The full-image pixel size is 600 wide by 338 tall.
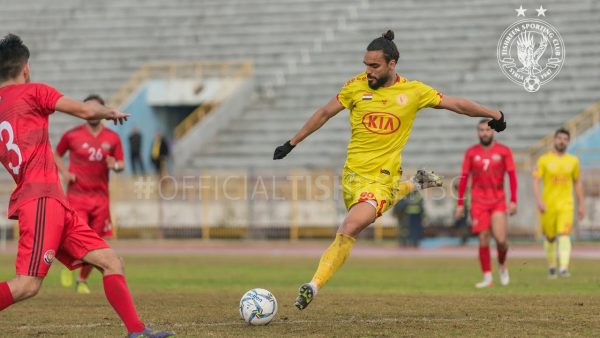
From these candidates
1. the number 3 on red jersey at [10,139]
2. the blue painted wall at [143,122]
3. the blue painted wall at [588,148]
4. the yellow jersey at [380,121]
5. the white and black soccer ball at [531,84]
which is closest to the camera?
the number 3 on red jersey at [10,139]

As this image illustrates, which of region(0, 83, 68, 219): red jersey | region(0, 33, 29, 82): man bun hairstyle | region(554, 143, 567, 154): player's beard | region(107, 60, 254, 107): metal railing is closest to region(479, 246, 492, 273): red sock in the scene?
region(554, 143, 567, 154): player's beard

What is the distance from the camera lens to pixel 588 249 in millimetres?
28156

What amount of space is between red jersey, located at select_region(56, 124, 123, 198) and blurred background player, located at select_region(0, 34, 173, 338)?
271 inches

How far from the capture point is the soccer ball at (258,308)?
10375mm

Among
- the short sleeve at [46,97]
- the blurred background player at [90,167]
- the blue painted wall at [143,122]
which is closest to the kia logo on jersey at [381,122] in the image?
the short sleeve at [46,97]

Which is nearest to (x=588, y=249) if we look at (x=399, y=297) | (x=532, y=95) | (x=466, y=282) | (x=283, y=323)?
(x=532, y=95)

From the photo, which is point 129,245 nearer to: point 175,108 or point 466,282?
point 175,108

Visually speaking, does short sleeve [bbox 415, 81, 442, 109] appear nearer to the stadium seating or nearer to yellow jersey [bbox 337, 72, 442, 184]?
yellow jersey [bbox 337, 72, 442, 184]

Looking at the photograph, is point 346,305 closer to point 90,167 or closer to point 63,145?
point 90,167

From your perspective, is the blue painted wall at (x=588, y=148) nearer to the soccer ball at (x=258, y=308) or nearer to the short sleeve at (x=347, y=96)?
the short sleeve at (x=347, y=96)

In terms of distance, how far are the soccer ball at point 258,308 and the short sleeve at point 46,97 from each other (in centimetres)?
285

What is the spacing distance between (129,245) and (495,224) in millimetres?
16717

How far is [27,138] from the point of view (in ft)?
28.7

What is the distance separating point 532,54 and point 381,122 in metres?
25.1
